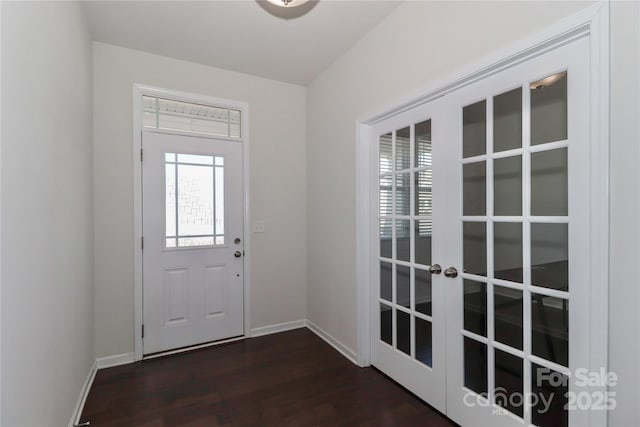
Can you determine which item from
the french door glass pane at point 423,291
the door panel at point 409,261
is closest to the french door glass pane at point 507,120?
the door panel at point 409,261

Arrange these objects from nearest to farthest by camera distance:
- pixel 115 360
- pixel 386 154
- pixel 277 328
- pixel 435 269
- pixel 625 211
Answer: pixel 625 211 < pixel 435 269 < pixel 386 154 < pixel 115 360 < pixel 277 328

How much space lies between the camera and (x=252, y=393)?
2.19 m

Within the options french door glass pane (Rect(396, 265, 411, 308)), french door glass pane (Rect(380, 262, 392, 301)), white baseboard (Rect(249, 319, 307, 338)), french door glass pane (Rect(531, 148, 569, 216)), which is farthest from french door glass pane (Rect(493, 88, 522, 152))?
white baseboard (Rect(249, 319, 307, 338))

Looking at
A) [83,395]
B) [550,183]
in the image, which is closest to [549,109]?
[550,183]

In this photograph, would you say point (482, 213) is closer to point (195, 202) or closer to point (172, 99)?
point (195, 202)

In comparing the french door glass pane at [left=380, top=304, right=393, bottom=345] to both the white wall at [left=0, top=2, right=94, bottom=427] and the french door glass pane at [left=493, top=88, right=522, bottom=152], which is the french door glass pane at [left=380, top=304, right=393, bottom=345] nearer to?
the french door glass pane at [left=493, top=88, right=522, bottom=152]

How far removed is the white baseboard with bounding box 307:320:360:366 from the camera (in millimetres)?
2648

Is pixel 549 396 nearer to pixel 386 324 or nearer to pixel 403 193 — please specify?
pixel 386 324

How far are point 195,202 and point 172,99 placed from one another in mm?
1029

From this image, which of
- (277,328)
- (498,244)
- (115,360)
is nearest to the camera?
(498,244)

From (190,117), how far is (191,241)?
1.25 m

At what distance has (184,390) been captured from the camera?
2.23m

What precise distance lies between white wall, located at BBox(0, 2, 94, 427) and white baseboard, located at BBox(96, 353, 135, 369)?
41 cm

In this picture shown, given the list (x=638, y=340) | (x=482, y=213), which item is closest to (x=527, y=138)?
(x=482, y=213)
